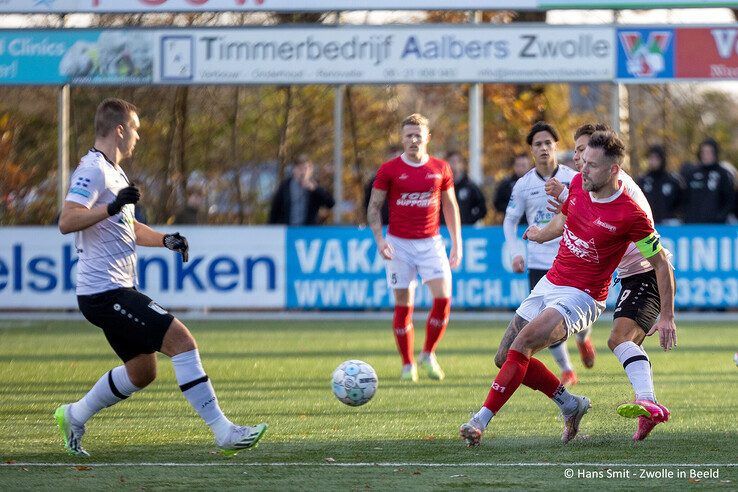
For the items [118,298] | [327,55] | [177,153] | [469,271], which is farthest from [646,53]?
[118,298]

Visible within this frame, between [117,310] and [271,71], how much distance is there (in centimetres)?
1275

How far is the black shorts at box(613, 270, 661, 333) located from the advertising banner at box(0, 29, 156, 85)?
1265cm

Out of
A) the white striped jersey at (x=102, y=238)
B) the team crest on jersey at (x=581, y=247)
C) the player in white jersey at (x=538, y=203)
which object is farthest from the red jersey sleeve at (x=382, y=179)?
the white striped jersey at (x=102, y=238)

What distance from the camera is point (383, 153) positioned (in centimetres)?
3031

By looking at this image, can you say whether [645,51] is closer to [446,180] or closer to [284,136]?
[446,180]

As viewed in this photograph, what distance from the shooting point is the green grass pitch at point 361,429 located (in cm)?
671

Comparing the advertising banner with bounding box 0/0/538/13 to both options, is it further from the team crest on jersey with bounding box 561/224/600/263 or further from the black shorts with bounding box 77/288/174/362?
the black shorts with bounding box 77/288/174/362

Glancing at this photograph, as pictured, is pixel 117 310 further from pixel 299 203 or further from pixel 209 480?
pixel 299 203

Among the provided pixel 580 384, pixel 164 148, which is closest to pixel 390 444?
pixel 580 384

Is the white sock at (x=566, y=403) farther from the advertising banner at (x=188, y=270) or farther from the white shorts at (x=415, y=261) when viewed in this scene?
the advertising banner at (x=188, y=270)

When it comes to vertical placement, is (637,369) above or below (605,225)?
below

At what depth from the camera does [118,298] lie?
725cm

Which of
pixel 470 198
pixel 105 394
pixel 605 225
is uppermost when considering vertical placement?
pixel 470 198

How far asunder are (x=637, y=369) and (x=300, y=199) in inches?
446
